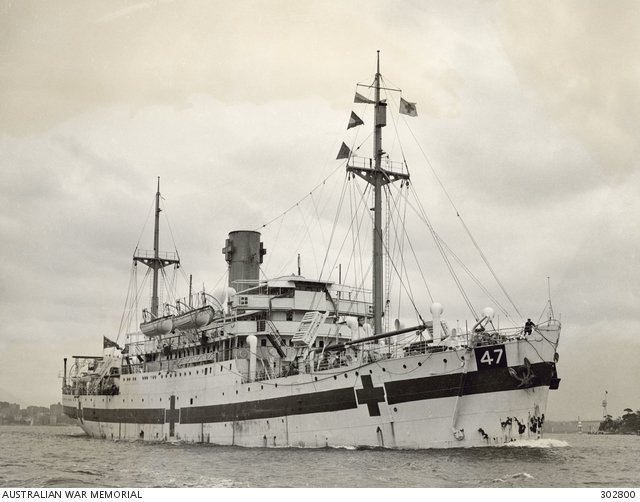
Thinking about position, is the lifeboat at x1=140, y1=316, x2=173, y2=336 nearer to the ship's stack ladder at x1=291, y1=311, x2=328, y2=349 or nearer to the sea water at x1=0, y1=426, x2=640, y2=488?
the ship's stack ladder at x1=291, y1=311, x2=328, y2=349

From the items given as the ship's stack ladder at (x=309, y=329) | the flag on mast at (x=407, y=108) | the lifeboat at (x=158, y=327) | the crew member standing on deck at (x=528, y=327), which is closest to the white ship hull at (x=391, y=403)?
A: the crew member standing on deck at (x=528, y=327)

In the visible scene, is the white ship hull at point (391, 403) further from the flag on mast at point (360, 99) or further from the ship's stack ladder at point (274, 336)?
the flag on mast at point (360, 99)

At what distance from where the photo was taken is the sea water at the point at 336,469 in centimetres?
1658

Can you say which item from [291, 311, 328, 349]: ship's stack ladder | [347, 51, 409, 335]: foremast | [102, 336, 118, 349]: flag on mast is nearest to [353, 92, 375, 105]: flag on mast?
[347, 51, 409, 335]: foremast

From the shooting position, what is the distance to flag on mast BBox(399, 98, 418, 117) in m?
26.9

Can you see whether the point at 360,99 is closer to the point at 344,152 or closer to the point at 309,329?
the point at 344,152

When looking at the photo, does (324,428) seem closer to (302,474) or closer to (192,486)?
(302,474)

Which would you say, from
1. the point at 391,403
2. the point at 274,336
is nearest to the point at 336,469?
the point at 391,403

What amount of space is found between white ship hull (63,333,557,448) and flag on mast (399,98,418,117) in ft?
31.1

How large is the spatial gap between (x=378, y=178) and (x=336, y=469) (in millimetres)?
13005

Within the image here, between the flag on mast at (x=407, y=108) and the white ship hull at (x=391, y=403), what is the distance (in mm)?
9477

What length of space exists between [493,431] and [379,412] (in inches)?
138

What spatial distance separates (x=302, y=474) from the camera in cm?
1784

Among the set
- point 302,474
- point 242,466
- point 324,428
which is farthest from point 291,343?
point 302,474
